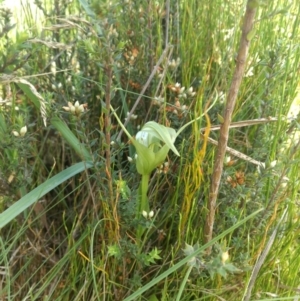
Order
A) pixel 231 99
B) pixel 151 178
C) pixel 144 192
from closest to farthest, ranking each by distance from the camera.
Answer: pixel 231 99
pixel 144 192
pixel 151 178

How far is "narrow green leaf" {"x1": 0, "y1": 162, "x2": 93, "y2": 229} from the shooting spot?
0.82 metres

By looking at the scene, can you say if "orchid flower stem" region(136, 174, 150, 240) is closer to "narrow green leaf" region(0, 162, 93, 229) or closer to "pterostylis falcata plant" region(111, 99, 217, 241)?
"pterostylis falcata plant" region(111, 99, 217, 241)

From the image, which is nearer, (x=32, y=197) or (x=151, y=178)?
(x=32, y=197)

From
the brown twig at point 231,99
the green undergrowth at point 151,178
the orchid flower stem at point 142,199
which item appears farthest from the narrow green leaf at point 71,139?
the brown twig at point 231,99

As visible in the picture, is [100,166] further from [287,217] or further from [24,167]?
[287,217]

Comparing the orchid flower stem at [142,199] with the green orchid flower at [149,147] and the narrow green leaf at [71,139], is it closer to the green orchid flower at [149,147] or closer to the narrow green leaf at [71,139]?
the green orchid flower at [149,147]

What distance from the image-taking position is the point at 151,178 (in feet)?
3.29

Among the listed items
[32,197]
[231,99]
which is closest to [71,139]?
[32,197]

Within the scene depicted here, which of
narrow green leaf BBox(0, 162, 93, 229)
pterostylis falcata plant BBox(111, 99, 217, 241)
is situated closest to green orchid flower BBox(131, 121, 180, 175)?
pterostylis falcata plant BBox(111, 99, 217, 241)

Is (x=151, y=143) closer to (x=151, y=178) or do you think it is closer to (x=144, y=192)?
(x=144, y=192)

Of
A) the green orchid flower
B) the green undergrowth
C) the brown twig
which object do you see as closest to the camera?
the brown twig

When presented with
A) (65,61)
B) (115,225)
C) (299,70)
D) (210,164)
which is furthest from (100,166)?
(299,70)

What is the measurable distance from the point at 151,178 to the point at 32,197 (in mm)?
265

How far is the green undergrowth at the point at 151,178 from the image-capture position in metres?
0.85
